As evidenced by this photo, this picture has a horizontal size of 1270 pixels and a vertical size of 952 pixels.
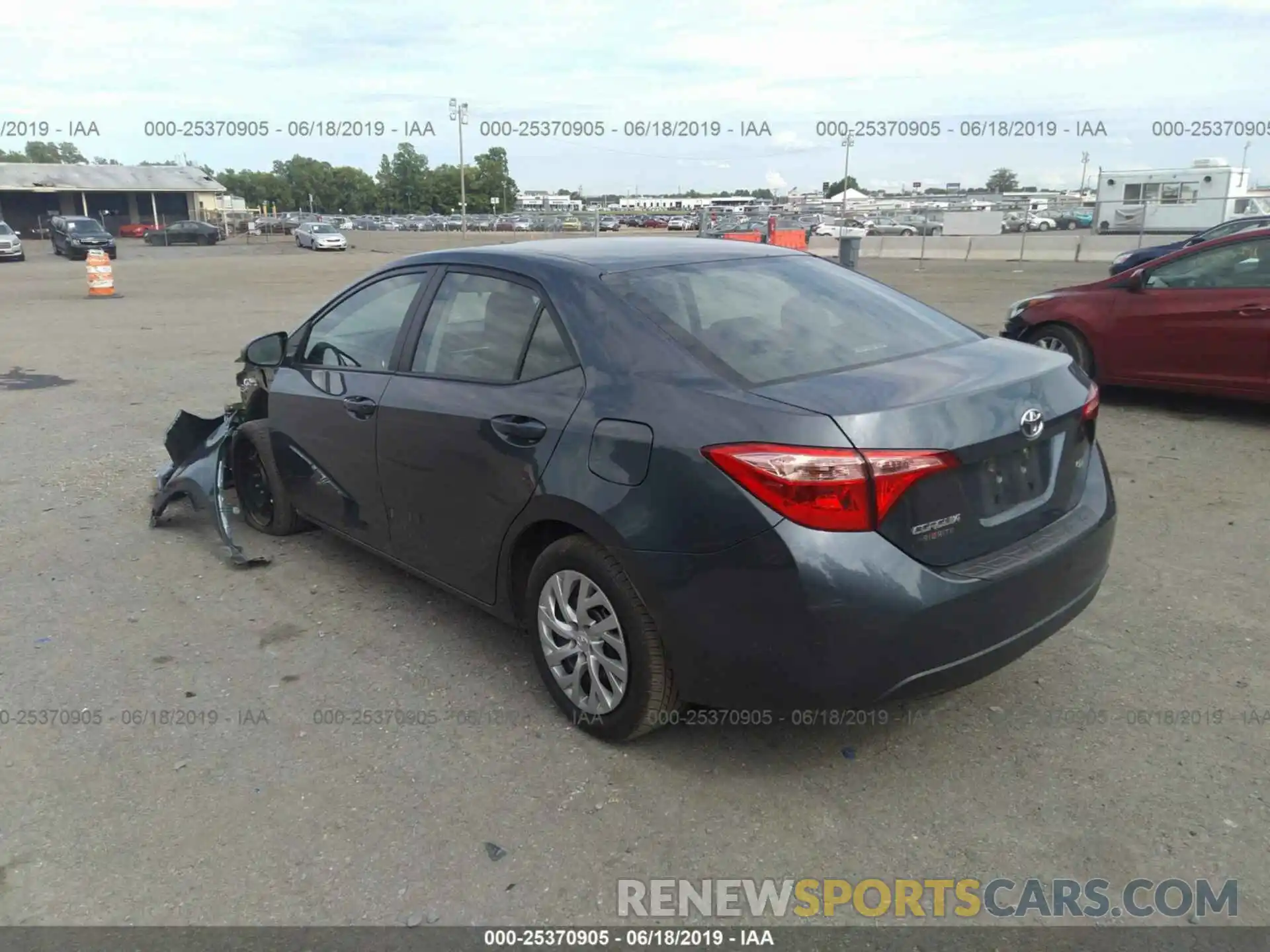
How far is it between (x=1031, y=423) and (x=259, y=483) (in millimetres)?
4179

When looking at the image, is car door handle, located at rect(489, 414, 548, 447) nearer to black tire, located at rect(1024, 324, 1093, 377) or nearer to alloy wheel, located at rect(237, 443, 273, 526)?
alloy wheel, located at rect(237, 443, 273, 526)

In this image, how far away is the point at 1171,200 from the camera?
3612 centimetres

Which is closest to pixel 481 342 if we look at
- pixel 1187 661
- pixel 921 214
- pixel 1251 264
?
pixel 1187 661

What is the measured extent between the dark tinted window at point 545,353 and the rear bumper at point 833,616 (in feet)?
2.62

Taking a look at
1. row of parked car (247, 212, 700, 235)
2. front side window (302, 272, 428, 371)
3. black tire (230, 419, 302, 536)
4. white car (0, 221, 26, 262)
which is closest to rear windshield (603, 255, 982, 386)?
front side window (302, 272, 428, 371)

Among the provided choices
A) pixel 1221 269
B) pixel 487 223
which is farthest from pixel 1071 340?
pixel 487 223

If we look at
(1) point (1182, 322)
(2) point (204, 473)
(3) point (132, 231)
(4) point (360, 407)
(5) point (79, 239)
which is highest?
(3) point (132, 231)

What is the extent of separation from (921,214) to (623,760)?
41.3 meters

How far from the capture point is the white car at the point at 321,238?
147 feet

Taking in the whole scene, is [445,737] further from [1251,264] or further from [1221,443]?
[1251,264]

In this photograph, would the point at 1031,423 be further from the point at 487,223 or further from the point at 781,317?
the point at 487,223

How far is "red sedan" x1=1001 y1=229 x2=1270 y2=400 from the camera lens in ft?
23.6

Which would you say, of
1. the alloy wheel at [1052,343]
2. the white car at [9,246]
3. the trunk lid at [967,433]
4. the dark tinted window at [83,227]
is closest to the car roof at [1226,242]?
the alloy wheel at [1052,343]

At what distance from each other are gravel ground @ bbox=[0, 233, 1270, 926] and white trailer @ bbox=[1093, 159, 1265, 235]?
1417 inches
